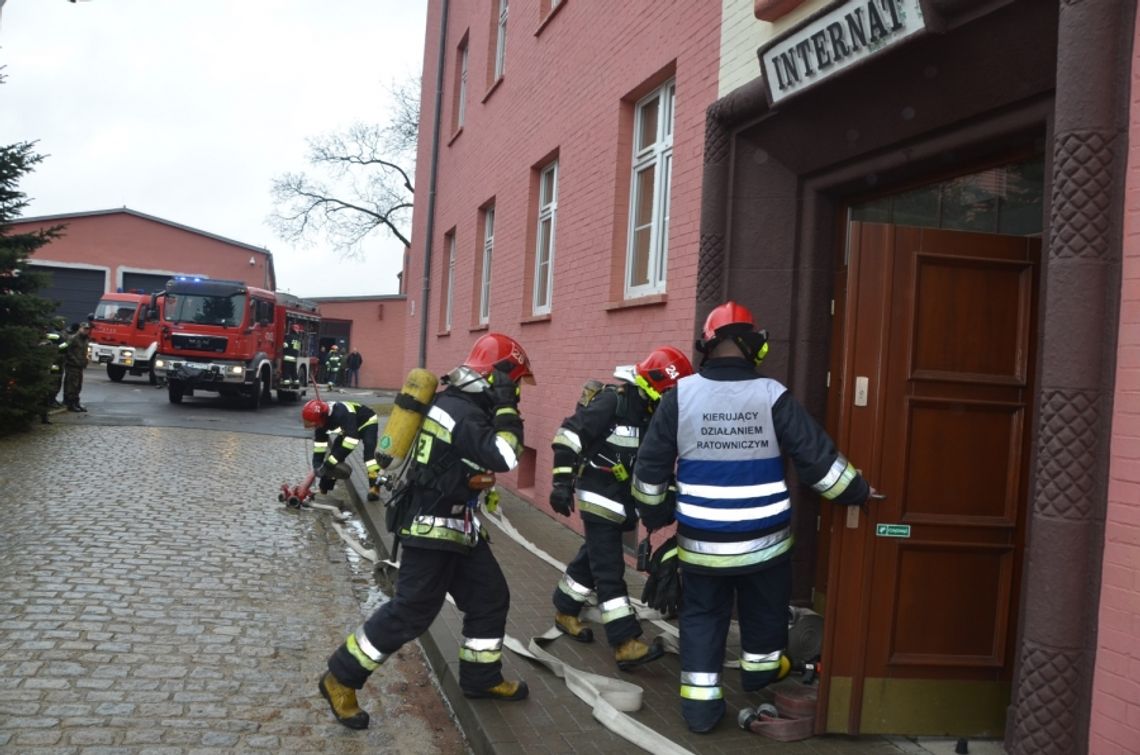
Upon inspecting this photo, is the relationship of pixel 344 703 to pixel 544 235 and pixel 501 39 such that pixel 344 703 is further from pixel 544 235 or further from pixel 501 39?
pixel 501 39

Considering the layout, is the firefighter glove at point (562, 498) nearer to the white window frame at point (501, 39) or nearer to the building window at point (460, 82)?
the white window frame at point (501, 39)

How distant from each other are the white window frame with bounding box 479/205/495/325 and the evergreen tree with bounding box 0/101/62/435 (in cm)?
665

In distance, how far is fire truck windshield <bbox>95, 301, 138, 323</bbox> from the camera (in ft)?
100

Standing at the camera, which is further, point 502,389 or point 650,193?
point 650,193

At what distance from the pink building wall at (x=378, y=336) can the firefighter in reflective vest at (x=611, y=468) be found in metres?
37.6

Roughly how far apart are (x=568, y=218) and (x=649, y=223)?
5.49ft

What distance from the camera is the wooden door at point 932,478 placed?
4160mm

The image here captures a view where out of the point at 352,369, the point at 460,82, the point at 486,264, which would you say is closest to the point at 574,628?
the point at 486,264

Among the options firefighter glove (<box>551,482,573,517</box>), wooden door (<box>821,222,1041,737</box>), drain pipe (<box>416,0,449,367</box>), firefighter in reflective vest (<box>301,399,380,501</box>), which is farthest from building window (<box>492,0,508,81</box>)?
wooden door (<box>821,222,1041,737</box>)

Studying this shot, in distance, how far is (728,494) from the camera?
4.28m

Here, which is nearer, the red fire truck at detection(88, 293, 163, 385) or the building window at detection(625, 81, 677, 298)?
the building window at detection(625, 81, 677, 298)

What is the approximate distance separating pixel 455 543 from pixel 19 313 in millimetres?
13238

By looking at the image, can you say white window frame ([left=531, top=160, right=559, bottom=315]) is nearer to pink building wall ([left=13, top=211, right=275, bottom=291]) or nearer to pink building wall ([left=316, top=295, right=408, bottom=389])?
pink building wall ([left=13, top=211, right=275, bottom=291])

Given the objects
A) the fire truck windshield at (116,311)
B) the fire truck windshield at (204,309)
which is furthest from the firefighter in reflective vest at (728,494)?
the fire truck windshield at (116,311)
